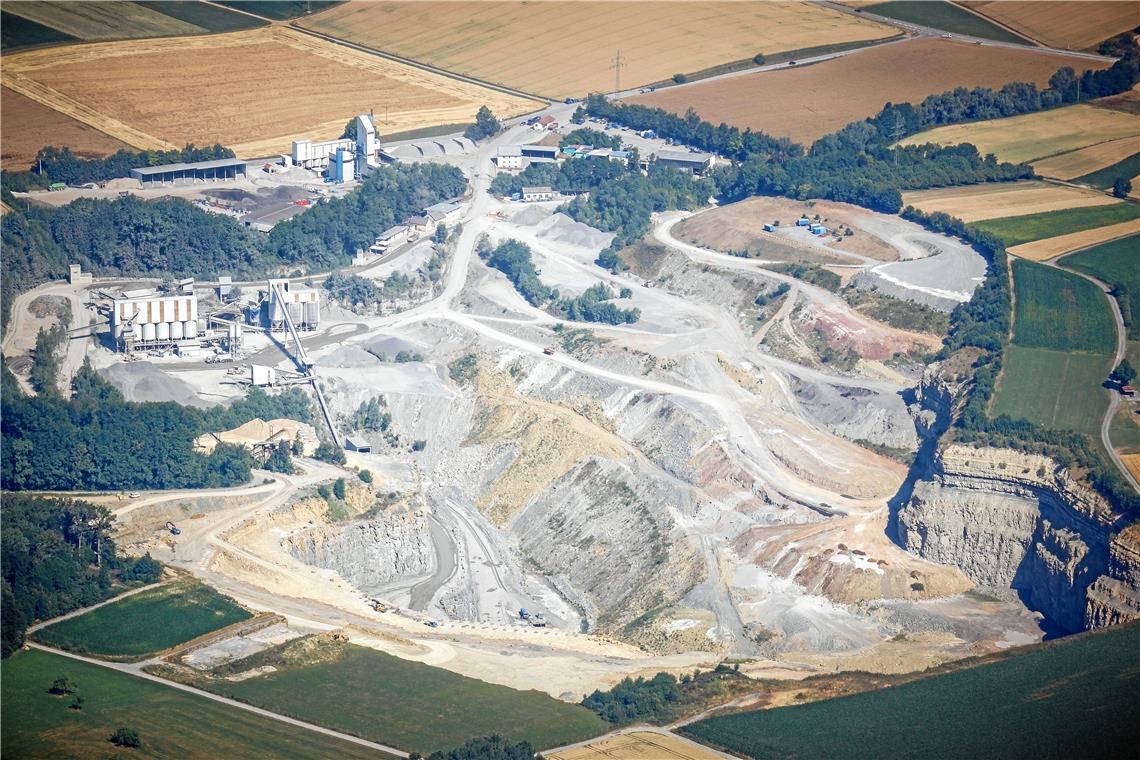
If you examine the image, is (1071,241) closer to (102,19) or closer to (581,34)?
(581,34)

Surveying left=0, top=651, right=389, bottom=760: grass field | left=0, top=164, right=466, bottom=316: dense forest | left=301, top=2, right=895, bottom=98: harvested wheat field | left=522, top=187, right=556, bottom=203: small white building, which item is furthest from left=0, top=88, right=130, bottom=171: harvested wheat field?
left=0, top=651, right=389, bottom=760: grass field

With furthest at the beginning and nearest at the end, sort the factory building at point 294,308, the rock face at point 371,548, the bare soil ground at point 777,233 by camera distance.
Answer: the bare soil ground at point 777,233 < the factory building at point 294,308 < the rock face at point 371,548

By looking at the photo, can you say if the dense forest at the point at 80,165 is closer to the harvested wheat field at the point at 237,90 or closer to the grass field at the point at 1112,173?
the harvested wheat field at the point at 237,90

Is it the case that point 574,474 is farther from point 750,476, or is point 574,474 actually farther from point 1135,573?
point 1135,573

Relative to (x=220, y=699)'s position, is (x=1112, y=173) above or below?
above

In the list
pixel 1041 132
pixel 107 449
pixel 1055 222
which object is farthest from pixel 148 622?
pixel 1041 132

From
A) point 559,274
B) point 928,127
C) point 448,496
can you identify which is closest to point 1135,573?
point 448,496

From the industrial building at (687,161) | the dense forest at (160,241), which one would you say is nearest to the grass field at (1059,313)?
the industrial building at (687,161)
